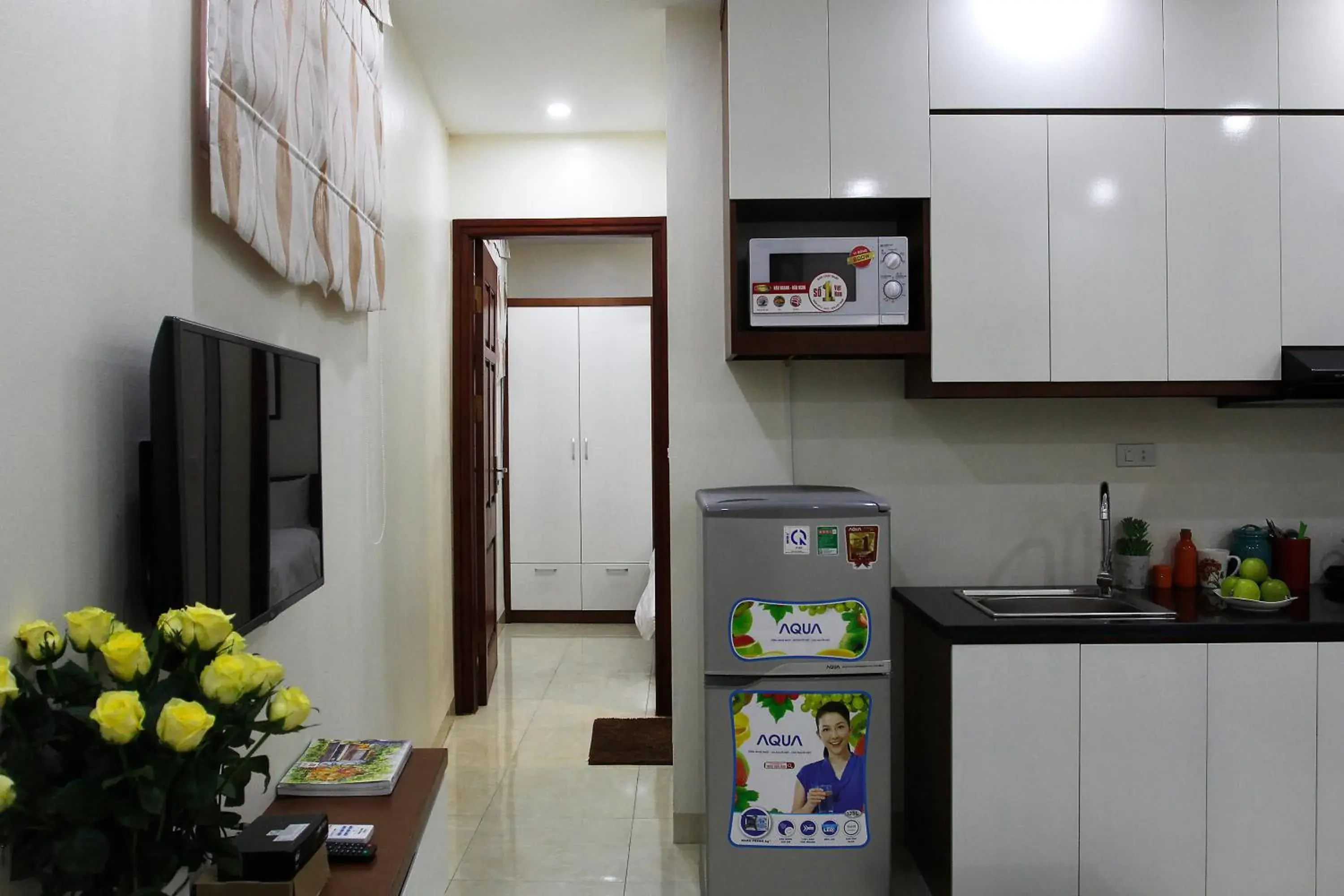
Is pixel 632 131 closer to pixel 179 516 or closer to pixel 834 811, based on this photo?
pixel 834 811

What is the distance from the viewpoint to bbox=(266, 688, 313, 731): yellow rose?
121 centimetres

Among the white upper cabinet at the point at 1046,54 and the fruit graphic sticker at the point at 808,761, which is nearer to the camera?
the fruit graphic sticker at the point at 808,761

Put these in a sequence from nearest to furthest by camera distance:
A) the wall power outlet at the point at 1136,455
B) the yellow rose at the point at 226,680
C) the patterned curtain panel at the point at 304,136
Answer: the yellow rose at the point at 226,680 < the patterned curtain panel at the point at 304,136 < the wall power outlet at the point at 1136,455

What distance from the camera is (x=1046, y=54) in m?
2.75

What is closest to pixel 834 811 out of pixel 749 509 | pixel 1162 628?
pixel 749 509

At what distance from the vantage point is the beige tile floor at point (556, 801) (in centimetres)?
Result: 283

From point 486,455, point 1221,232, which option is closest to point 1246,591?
point 1221,232

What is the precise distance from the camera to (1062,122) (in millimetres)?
2740

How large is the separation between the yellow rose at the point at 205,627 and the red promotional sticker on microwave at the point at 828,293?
199 centimetres

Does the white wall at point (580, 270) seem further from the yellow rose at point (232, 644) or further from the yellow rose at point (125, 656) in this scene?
the yellow rose at point (125, 656)

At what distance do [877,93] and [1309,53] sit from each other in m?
1.30

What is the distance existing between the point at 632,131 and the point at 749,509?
2.57 metres

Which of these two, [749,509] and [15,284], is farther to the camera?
[749,509]

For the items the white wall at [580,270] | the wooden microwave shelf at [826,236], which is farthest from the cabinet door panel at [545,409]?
the wooden microwave shelf at [826,236]
